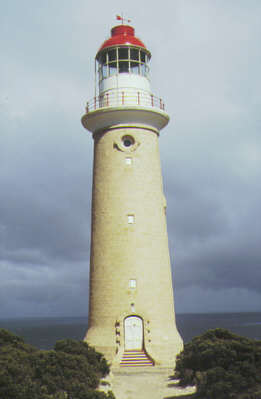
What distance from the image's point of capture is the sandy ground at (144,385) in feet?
58.4

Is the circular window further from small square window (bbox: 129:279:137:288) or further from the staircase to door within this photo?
the staircase to door

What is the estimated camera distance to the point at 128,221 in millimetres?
24578

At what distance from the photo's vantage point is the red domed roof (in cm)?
2602

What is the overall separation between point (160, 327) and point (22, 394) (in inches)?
485

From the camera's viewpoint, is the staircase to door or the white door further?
the white door

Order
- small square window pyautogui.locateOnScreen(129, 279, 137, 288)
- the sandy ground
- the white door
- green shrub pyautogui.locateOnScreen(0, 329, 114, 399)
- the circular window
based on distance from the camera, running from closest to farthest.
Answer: green shrub pyautogui.locateOnScreen(0, 329, 114, 399) < the sandy ground < the white door < small square window pyautogui.locateOnScreen(129, 279, 137, 288) < the circular window

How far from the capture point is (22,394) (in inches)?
489

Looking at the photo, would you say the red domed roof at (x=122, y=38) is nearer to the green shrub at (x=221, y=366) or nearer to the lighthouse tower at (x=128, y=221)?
the lighthouse tower at (x=128, y=221)

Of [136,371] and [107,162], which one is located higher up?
[107,162]

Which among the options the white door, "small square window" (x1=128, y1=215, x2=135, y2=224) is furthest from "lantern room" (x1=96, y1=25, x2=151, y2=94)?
the white door

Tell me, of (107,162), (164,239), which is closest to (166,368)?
(164,239)

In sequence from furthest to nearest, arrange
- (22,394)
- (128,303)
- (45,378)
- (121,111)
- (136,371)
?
(121,111) < (128,303) < (136,371) < (45,378) < (22,394)

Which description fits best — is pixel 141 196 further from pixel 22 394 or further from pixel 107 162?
pixel 22 394

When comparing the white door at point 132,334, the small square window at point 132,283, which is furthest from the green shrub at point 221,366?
the small square window at point 132,283
